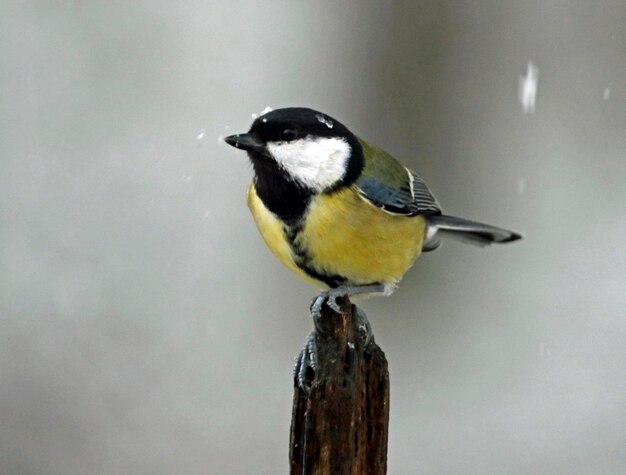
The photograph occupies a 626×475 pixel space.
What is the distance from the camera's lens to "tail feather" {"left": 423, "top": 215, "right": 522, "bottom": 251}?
9.11 feet

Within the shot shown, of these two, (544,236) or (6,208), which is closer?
(6,208)

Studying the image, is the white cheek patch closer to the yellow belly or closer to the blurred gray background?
the yellow belly

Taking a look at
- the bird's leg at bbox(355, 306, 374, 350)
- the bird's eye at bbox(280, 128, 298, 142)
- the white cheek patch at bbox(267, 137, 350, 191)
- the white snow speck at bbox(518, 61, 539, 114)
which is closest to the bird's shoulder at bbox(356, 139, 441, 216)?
the white cheek patch at bbox(267, 137, 350, 191)

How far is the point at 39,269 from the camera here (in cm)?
478

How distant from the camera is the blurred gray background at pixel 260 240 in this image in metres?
4.65

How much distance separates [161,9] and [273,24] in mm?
616

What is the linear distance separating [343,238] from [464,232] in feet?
2.13

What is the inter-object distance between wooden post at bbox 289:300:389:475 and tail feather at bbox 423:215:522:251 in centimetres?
102

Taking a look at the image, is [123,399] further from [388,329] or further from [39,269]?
[388,329]

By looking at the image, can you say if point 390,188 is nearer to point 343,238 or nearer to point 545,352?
point 343,238

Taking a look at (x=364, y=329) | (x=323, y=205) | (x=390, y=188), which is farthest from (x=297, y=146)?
(x=364, y=329)

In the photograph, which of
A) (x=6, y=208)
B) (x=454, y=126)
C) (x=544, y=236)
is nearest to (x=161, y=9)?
(x=6, y=208)

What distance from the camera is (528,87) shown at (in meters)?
5.48

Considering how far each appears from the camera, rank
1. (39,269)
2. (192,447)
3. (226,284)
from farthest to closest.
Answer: (226,284)
(39,269)
(192,447)
